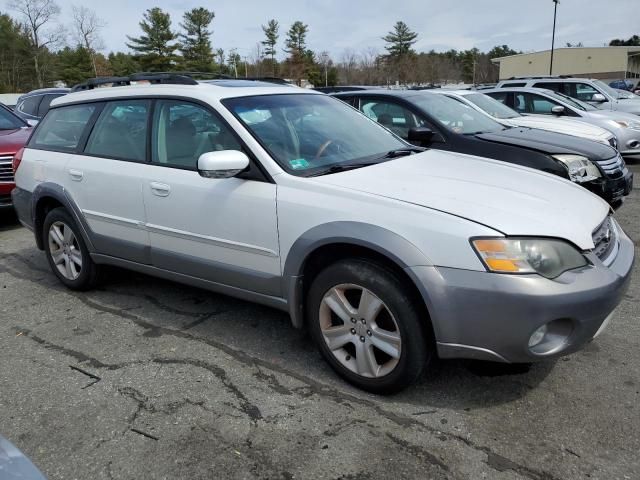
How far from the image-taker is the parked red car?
6887 mm

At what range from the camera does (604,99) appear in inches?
489

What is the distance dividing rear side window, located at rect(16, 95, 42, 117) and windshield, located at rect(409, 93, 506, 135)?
9487mm

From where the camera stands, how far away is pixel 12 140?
729 cm

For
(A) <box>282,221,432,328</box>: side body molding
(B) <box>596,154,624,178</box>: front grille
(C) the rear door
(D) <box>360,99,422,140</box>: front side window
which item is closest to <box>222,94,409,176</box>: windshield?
(A) <box>282,221,432,328</box>: side body molding

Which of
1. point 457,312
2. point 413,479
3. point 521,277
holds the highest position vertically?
point 521,277

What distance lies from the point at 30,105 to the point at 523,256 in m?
12.7

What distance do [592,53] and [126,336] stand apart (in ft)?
248

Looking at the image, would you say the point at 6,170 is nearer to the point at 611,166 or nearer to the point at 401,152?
the point at 401,152

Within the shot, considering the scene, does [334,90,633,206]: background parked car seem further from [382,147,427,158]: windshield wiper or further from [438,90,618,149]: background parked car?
[382,147,427,158]: windshield wiper

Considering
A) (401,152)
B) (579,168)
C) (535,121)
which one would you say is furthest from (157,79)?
(535,121)

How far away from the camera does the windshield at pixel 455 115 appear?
6134 millimetres

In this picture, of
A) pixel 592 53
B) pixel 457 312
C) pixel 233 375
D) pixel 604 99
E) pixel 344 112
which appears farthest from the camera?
pixel 592 53

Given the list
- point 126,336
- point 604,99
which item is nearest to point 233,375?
point 126,336

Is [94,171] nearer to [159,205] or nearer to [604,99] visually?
[159,205]
